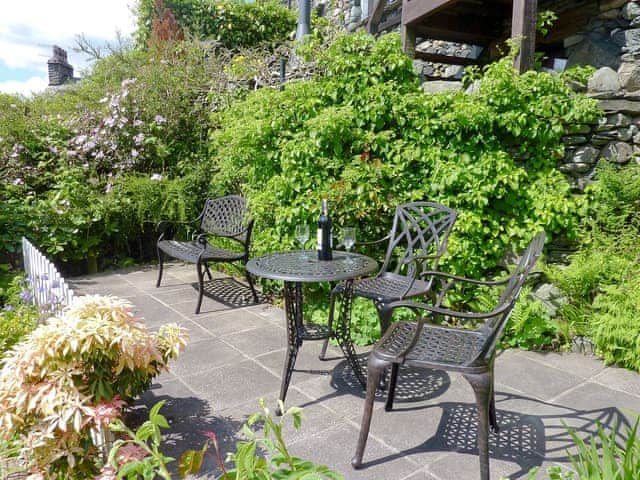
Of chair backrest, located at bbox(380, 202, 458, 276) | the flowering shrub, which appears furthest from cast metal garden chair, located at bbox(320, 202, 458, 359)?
the flowering shrub

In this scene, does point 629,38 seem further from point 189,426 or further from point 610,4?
point 189,426

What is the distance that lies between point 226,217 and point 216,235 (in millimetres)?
581

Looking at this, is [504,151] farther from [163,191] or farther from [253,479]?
[163,191]

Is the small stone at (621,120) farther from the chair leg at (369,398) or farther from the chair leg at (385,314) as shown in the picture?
the chair leg at (369,398)

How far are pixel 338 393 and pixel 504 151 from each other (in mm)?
→ 2244

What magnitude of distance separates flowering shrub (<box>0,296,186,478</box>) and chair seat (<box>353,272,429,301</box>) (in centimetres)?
135

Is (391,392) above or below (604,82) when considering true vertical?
below

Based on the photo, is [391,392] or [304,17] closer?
[391,392]

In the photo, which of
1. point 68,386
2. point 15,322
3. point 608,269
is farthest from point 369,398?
point 15,322

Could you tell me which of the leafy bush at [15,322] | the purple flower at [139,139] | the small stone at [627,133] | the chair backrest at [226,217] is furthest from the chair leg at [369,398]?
the purple flower at [139,139]

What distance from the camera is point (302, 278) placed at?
2.40m

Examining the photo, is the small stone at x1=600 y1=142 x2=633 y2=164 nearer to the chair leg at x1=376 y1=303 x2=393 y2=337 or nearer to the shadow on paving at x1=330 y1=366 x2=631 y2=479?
the shadow on paving at x1=330 y1=366 x2=631 y2=479

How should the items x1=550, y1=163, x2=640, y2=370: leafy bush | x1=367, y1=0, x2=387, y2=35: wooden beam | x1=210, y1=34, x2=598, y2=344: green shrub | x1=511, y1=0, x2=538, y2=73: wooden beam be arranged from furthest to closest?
1. x1=367, y1=0, x2=387, y2=35: wooden beam
2. x1=511, y1=0, x2=538, y2=73: wooden beam
3. x1=210, y1=34, x2=598, y2=344: green shrub
4. x1=550, y1=163, x2=640, y2=370: leafy bush

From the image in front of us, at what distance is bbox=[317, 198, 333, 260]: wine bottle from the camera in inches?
110
